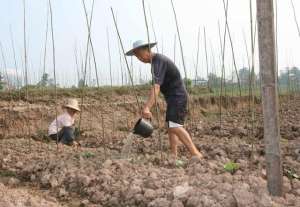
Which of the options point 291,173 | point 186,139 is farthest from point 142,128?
point 291,173

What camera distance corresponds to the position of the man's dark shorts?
469 centimetres

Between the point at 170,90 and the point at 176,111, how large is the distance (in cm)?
24

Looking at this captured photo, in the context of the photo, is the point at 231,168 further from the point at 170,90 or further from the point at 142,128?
the point at 170,90

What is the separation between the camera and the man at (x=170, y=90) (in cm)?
448

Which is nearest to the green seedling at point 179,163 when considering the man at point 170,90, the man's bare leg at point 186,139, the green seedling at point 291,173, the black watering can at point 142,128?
the man at point 170,90

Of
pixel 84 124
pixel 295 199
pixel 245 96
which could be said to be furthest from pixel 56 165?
pixel 245 96

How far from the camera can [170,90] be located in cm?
482

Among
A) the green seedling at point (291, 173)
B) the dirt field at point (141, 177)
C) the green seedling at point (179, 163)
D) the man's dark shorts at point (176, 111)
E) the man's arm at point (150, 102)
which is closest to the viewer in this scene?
the dirt field at point (141, 177)

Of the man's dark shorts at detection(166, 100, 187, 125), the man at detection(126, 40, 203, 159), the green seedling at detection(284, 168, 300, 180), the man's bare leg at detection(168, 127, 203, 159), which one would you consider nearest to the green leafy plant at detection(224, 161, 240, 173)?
the green seedling at detection(284, 168, 300, 180)

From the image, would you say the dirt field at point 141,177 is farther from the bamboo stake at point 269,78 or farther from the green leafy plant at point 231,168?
the bamboo stake at point 269,78

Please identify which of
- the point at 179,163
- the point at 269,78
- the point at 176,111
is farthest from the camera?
the point at 176,111

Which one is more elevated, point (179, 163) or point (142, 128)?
point (142, 128)

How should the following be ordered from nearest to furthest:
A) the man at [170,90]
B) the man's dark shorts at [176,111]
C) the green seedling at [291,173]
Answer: the green seedling at [291,173]
the man at [170,90]
the man's dark shorts at [176,111]

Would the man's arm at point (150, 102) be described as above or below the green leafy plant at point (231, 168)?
above
